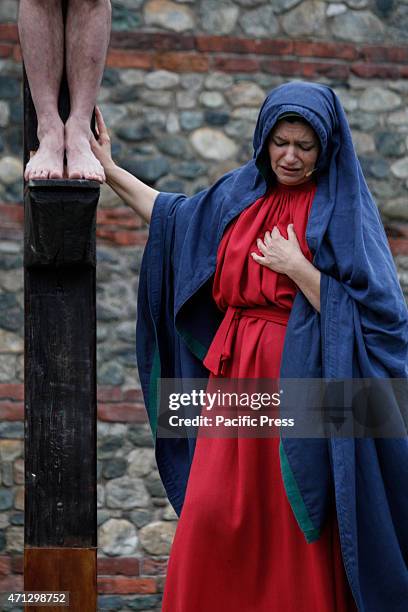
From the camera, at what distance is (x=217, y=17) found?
252 inches

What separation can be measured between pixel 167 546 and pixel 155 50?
7.73 feet

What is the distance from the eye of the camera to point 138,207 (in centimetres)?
374

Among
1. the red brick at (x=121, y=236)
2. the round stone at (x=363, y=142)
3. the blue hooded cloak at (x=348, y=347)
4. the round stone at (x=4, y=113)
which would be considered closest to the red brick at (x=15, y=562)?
the red brick at (x=121, y=236)

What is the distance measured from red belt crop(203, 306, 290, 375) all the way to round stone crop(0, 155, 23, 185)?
9.82 feet

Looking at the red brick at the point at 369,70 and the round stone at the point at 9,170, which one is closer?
the round stone at the point at 9,170

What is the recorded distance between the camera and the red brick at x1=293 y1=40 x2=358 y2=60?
6.46 m

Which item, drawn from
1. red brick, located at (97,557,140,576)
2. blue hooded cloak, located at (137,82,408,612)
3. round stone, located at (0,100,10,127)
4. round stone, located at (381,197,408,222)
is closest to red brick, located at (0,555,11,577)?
red brick, located at (97,557,140,576)

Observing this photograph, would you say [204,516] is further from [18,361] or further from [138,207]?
[18,361]

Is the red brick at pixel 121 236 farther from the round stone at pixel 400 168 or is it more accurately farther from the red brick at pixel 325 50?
the round stone at pixel 400 168

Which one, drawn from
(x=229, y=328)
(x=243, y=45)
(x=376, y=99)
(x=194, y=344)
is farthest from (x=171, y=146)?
(x=229, y=328)

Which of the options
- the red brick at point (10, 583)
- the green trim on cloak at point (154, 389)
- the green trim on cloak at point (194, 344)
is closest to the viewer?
the green trim on cloak at point (194, 344)

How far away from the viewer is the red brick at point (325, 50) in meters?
6.46

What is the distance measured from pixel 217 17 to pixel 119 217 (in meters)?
1.08

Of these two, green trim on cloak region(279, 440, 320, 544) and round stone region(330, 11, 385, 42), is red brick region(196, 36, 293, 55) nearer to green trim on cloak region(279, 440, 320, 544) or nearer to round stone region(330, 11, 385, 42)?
round stone region(330, 11, 385, 42)
